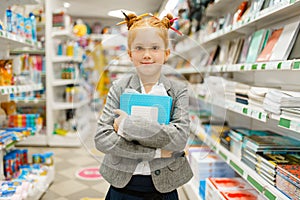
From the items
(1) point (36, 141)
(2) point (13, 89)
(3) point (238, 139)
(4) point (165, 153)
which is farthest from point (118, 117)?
(1) point (36, 141)

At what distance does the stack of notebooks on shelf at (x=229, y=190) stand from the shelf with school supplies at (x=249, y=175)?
149 millimetres

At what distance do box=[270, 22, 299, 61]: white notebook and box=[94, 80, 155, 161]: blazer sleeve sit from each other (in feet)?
3.48

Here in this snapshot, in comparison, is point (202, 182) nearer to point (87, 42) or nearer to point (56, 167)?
point (56, 167)

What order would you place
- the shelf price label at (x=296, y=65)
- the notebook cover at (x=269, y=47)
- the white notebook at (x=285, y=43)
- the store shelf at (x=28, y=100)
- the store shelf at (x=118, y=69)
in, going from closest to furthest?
the store shelf at (x=118, y=69) → the shelf price label at (x=296, y=65) → the white notebook at (x=285, y=43) → the notebook cover at (x=269, y=47) → the store shelf at (x=28, y=100)

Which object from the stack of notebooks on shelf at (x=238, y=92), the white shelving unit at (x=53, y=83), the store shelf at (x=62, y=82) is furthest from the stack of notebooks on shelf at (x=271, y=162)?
the store shelf at (x=62, y=82)

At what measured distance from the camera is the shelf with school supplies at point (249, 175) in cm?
135

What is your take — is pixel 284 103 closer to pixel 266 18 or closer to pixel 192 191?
pixel 266 18

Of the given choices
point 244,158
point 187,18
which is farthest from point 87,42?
point 244,158

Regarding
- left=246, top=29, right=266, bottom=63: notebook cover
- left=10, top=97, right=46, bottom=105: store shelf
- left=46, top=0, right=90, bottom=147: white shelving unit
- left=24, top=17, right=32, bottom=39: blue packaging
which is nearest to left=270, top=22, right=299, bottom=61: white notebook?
left=246, top=29, right=266, bottom=63: notebook cover

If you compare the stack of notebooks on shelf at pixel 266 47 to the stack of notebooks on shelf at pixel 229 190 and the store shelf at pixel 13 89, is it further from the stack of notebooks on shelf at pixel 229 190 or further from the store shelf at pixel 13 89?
the store shelf at pixel 13 89

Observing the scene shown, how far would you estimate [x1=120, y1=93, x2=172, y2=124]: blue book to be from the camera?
2.80ft

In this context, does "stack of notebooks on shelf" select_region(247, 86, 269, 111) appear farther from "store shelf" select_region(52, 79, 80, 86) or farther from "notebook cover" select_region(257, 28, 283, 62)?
"store shelf" select_region(52, 79, 80, 86)

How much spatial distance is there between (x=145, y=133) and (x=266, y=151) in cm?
108

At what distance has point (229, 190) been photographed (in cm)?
185
